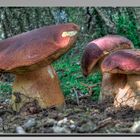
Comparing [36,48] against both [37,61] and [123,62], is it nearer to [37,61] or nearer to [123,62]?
[37,61]

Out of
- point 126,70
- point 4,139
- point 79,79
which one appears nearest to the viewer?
point 126,70

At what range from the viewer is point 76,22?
101 inches

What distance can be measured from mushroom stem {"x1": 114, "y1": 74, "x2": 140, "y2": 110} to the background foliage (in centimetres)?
23

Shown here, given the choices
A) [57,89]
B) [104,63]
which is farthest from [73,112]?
[104,63]

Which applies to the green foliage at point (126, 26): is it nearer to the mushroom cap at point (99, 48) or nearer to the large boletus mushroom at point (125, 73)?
the mushroom cap at point (99, 48)

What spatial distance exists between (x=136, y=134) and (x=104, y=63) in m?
0.39

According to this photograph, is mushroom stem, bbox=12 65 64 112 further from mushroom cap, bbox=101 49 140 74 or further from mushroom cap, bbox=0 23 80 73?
mushroom cap, bbox=101 49 140 74

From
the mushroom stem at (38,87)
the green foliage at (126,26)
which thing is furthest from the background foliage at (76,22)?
the mushroom stem at (38,87)

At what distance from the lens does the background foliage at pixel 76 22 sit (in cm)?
248

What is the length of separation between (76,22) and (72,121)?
2.13 ft

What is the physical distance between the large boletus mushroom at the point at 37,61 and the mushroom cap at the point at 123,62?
217 millimetres

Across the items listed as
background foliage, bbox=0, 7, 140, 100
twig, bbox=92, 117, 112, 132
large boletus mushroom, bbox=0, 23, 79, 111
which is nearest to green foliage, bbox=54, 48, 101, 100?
background foliage, bbox=0, 7, 140, 100

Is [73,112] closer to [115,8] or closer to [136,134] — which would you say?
[136,134]

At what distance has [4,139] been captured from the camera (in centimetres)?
226
